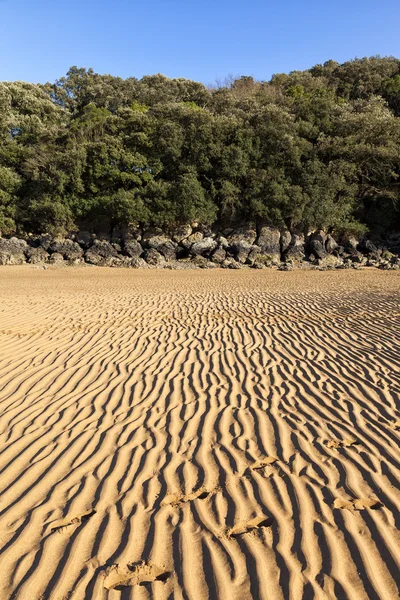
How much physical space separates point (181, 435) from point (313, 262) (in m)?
26.0

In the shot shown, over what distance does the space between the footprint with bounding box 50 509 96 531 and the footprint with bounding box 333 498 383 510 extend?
188 centimetres

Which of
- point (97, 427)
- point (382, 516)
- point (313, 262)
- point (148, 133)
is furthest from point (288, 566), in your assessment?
point (148, 133)

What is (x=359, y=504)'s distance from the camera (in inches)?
119

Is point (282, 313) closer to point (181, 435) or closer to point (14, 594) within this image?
point (181, 435)

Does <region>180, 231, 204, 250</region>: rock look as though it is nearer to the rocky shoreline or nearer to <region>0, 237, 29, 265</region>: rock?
the rocky shoreline

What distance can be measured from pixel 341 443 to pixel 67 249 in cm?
2731

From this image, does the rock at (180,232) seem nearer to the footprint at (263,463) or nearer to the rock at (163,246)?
the rock at (163,246)

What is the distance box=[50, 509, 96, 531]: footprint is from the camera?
9.35ft

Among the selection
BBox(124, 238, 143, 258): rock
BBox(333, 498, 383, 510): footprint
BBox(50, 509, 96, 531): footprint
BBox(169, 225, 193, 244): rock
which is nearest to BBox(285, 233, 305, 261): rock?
BBox(169, 225, 193, 244): rock

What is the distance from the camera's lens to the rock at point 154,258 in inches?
1079

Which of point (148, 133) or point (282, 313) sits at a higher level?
point (148, 133)

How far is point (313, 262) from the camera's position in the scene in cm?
2842

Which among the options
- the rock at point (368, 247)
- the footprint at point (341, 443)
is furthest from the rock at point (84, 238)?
the footprint at point (341, 443)

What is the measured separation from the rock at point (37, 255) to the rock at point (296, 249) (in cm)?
1759
